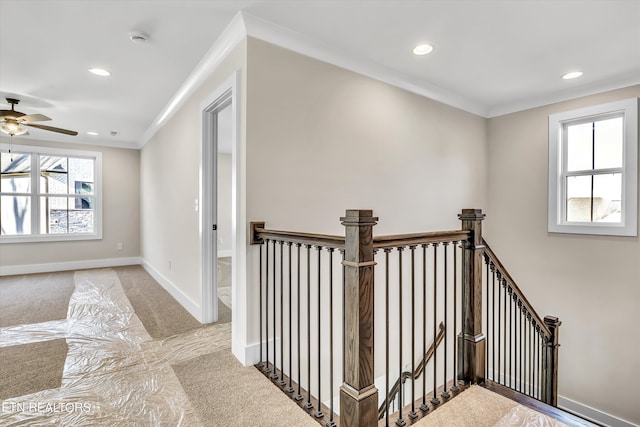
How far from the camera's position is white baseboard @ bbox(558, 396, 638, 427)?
331cm

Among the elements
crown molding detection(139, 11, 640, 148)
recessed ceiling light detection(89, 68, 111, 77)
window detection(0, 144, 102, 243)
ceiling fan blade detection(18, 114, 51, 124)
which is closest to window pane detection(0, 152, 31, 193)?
window detection(0, 144, 102, 243)

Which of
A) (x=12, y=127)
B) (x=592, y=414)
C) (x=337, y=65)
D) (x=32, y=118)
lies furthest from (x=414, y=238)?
(x=12, y=127)

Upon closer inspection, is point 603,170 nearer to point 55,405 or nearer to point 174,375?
point 174,375

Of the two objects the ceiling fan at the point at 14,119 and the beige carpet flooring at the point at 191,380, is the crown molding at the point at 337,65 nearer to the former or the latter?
the ceiling fan at the point at 14,119

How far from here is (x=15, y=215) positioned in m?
5.40

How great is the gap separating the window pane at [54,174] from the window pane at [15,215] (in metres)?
0.34

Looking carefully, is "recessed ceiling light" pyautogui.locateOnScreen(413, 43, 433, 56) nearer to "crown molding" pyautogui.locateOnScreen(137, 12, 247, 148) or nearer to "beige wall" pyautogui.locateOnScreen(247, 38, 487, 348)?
"beige wall" pyautogui.locateOnScreen(247, 38, 487, 348)

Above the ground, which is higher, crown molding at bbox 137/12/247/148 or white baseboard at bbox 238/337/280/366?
crown molding at bbox 137/12/247/148

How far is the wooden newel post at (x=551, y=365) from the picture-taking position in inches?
107

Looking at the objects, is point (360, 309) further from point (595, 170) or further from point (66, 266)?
point (66, 266)

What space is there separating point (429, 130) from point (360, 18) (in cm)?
167

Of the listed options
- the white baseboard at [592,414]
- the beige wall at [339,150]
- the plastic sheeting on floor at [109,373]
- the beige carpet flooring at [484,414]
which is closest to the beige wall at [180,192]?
the beige wall at [339,150]

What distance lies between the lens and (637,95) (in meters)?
3.25

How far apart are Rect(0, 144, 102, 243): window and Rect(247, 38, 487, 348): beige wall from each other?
17.0ft
